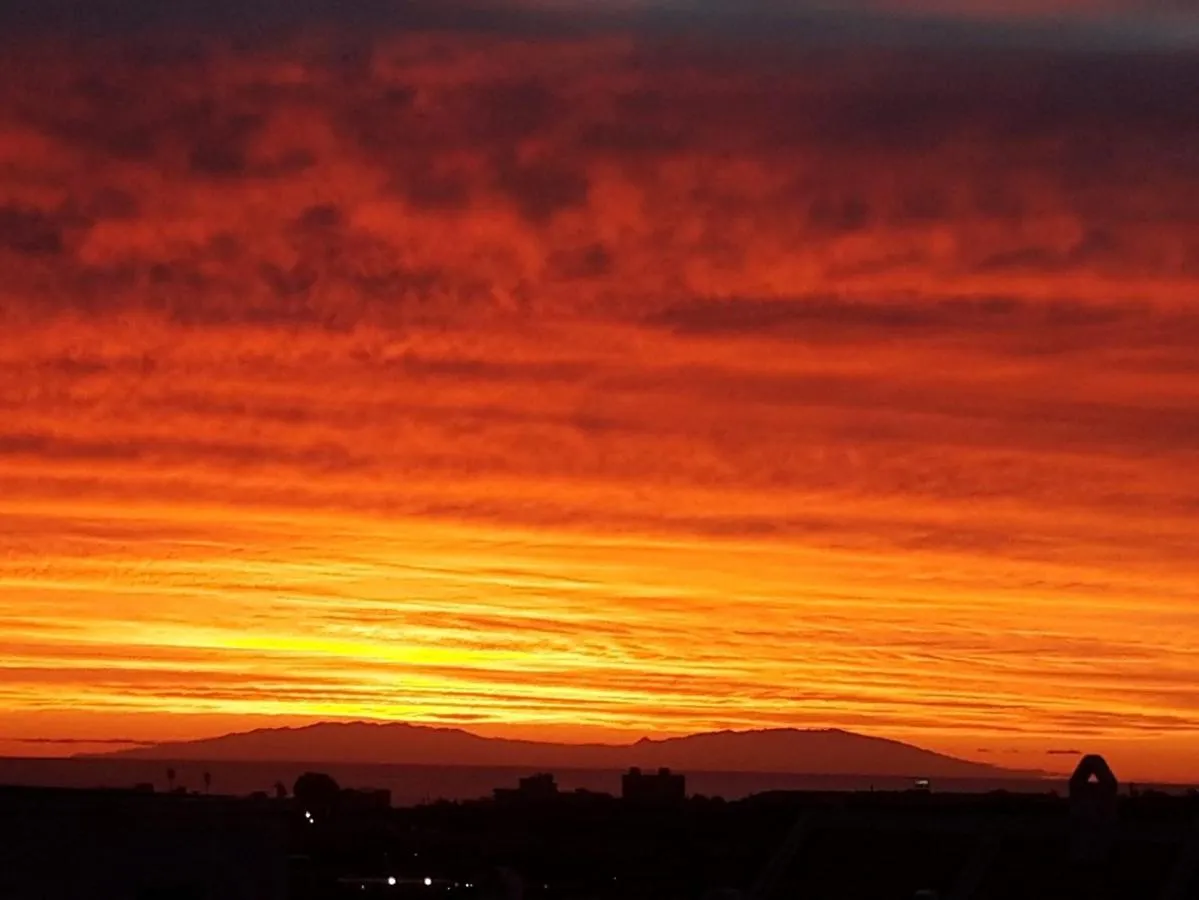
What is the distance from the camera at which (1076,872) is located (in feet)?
159

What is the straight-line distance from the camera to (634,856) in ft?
279

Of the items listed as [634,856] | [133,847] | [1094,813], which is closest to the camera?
[133,847]

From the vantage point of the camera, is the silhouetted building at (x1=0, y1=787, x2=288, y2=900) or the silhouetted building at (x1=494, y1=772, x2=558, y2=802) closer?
the silhouetted building at (x1=0, y1=787, x2=288, y2=900)

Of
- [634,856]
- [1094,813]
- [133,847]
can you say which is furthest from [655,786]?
[133,847]

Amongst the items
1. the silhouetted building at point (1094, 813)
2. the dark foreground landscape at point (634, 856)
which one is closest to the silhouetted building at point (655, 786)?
the dark foreground landscape at point (634, 856)

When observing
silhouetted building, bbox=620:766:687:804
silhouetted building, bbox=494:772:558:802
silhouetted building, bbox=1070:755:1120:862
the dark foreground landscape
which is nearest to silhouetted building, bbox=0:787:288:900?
the dark foreground landscape

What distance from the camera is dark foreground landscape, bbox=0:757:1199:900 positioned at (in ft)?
137

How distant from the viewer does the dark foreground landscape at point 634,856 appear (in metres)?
41.8

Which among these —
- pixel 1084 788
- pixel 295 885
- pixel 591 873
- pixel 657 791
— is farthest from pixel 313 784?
pixel 1084 788

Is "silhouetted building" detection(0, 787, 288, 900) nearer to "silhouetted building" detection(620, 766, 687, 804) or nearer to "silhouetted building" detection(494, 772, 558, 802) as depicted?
"silhouetted building" detection(494, 772, 558, 802)

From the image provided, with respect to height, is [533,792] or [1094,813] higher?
[533,792]

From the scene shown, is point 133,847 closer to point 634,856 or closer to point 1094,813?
point 1094,813

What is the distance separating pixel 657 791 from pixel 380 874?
60380mm

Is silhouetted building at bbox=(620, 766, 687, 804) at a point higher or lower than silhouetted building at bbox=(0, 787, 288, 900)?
higher
